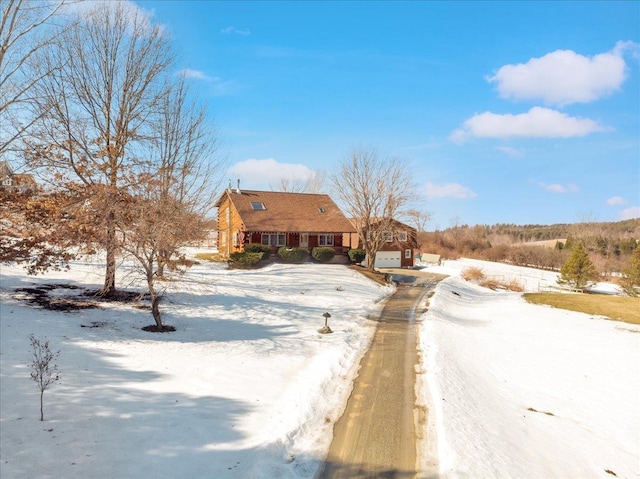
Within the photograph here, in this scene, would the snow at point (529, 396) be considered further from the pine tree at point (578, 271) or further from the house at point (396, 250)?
the pine tree at point (578, 271)

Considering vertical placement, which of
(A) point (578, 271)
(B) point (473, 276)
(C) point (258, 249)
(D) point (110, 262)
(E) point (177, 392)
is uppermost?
(C) point (258, 249)

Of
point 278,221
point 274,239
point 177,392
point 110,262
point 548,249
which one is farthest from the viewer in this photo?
point 548,249

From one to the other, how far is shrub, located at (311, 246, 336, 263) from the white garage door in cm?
941

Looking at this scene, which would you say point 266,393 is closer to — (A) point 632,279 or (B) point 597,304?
(B) point 597,304

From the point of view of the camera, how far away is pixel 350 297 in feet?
71.8

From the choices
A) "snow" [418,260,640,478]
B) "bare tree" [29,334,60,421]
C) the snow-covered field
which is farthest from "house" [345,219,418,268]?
"bare tree" [29,334,60,421]

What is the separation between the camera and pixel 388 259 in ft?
143

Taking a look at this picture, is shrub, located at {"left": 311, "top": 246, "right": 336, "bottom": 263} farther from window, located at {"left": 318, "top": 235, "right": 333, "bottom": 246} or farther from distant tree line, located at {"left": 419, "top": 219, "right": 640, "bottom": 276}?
distant tree line, located at {"left": 419, "top": 219, "right": 640, "bottom": 276}

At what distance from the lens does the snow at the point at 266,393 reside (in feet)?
20.4

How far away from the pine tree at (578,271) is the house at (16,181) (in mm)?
53944

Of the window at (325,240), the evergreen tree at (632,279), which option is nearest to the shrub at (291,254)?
the window at (325,240)

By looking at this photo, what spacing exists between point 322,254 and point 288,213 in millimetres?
6061

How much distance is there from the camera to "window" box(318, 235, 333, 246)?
37578mm

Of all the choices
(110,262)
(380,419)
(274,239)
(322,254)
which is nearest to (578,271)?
(322,254)
